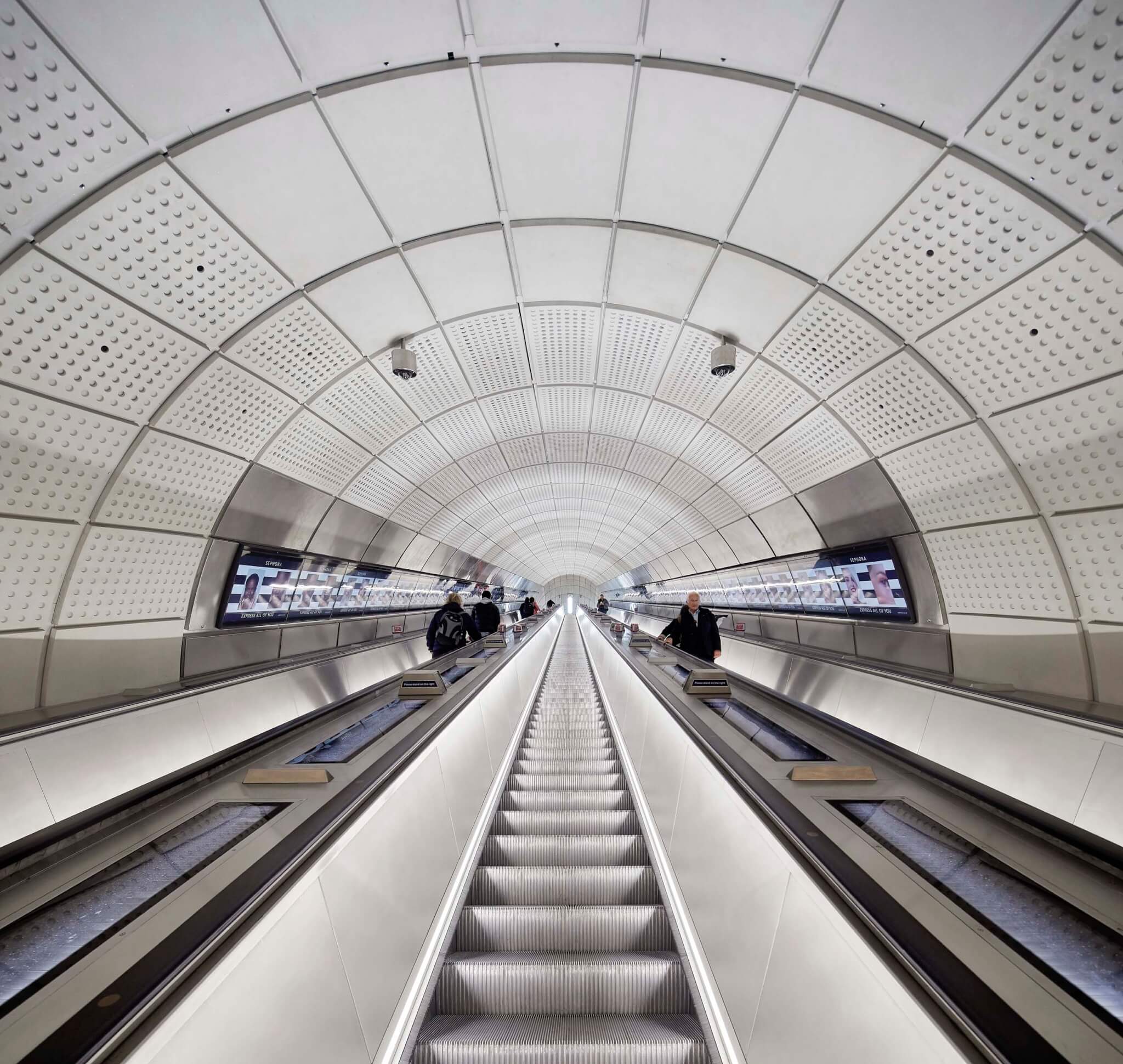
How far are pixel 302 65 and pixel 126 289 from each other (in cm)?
223

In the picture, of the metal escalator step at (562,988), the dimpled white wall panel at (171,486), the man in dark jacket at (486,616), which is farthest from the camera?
the man in dark jacket at (486,616)

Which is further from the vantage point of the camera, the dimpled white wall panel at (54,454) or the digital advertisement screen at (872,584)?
the digital advertisement screen at (872,584)

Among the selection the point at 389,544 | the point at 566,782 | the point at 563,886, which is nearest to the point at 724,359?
the point at 566,782

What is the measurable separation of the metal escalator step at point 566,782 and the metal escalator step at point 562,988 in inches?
98.6

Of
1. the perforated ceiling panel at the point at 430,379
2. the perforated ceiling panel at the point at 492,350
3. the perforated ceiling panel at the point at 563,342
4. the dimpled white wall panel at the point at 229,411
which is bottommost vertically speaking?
the dimpled white wall panel at the point at 229,411

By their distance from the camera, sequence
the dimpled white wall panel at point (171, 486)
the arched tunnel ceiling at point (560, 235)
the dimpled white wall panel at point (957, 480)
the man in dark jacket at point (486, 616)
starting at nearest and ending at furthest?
the arched tunnel ceiling at point (560, 235), the dimpled white wall panel at point (957, 480), the dimpled white wall panel at point (171, 486), the man in dark jacket at point (486, 616)

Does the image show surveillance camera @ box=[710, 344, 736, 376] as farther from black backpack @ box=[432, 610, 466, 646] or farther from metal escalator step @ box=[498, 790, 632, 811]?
black backpack @ box=[432, 610, 466, 646]

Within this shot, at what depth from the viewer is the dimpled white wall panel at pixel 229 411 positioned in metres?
5.12

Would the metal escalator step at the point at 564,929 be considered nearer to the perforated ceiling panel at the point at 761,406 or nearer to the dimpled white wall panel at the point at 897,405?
the dimpled white wall panel at the point at 897,405

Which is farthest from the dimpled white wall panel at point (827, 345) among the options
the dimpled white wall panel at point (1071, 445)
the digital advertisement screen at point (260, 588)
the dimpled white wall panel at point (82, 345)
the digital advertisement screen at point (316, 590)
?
the digital advertisement screen at point (316, 590)

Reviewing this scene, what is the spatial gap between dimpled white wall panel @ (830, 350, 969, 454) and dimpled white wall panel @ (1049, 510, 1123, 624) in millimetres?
1322

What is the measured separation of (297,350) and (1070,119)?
6.53m

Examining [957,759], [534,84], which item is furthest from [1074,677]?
[534,84]

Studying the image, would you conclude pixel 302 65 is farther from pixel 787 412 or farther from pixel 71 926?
pixel 787 412
